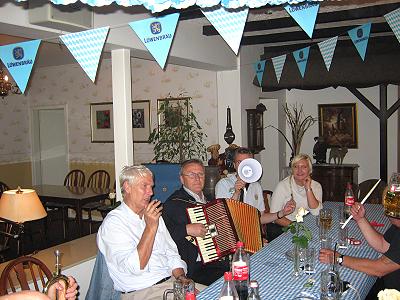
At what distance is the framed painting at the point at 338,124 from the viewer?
767 cm

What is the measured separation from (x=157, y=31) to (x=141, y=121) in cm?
426

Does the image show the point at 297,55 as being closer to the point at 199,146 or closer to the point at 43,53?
the point at 199,146

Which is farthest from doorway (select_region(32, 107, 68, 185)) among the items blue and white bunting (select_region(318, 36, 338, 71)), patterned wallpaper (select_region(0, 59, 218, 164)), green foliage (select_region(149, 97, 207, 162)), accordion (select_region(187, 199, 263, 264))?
accordion (select_region(187, 199, 263, 264))

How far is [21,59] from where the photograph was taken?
3324 mm

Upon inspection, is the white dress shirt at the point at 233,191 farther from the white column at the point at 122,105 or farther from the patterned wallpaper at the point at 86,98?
the patterned wallpaper at the point at 86,98

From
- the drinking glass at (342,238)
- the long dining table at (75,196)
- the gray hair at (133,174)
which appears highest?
the gray hair at (133,174)

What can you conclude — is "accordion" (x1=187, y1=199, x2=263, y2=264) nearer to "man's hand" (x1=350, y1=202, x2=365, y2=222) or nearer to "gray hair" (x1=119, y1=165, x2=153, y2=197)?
"gray hair" (x1=119, y1=165, x2=153, y2=197)

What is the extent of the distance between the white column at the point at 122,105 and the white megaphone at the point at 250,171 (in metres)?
1.27

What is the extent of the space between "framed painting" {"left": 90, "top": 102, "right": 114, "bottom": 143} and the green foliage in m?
1.05

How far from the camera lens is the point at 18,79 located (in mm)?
3322

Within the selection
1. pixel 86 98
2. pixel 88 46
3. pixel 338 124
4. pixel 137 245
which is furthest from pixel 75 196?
pixel 338 124

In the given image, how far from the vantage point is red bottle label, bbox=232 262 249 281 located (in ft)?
6.53

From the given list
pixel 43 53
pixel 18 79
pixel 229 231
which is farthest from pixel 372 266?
pixel 43 53

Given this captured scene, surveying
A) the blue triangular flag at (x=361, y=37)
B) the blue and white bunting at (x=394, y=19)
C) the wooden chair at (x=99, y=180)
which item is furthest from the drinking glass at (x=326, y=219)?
the wooden chair at (x=99, y=180)
